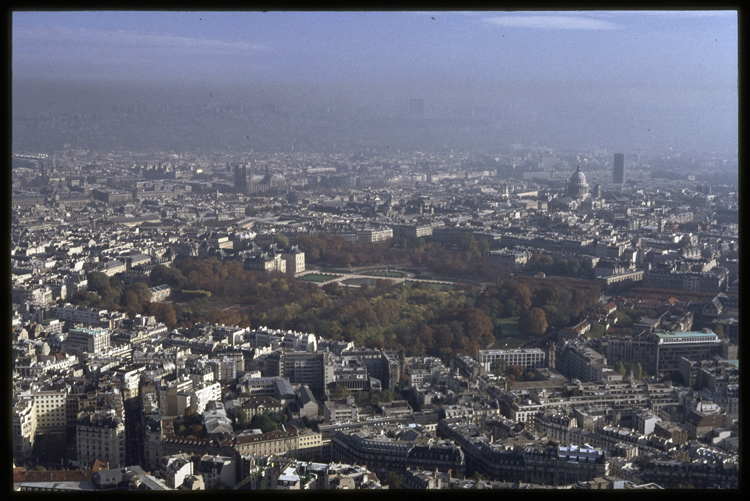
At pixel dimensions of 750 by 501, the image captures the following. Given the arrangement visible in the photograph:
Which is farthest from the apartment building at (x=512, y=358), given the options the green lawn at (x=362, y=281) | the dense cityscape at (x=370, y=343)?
the green lawn at (x=362, y=281)

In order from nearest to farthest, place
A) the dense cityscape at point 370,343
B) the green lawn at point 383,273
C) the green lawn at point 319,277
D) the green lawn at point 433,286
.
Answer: the dense cityscape at point 370,343 < the green lawn at point 433,286 < the green lawn at point 319,277 < the green lawn at point 383,273

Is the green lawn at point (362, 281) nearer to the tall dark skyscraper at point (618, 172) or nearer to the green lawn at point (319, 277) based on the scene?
the green lawn at point (319, 277)

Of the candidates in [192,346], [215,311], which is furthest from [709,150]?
[192,346]

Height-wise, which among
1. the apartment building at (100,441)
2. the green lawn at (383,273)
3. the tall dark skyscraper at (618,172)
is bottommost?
the apartment building at (100,441)

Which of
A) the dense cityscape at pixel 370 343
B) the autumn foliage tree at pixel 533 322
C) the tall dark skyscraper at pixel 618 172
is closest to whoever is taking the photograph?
the dense cityscape at pixel 370 343

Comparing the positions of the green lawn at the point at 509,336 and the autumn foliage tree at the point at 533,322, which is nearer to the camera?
the green lawn at the point at 509,336

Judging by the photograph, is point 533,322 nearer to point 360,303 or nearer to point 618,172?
point 360,303

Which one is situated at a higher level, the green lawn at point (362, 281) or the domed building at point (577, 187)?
the domed building at point (577, 187)

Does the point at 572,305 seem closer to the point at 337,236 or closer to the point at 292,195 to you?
the point at 337,236

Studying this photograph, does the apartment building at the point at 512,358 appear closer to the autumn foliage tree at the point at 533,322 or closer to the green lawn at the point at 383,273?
the autumn foliage tree at the point at 533,322
